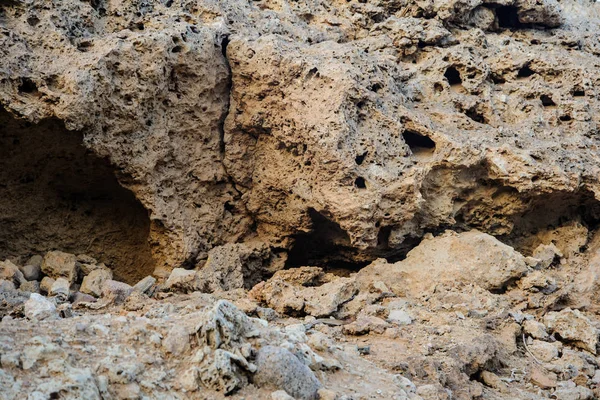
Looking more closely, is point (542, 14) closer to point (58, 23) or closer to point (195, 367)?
point (58, 23)

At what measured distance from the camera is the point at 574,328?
5102mm

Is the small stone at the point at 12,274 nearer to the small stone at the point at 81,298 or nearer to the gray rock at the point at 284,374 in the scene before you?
the small stone at the point at 81,298

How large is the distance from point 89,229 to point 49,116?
143 centimetres

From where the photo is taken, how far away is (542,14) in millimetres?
7785

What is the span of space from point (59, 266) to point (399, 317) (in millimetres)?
2887

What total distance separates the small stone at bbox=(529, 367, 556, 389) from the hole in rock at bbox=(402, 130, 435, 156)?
91.6 inches

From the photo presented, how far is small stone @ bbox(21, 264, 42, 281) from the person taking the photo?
215 inches

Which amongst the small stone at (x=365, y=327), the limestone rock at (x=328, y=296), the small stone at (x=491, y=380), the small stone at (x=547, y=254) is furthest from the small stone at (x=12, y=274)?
the small stone at (x=547, y=254)

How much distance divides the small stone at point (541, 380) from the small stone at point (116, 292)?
9.50 ft

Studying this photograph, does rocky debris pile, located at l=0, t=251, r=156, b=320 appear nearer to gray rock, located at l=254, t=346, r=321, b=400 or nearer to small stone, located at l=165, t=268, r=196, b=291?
small stone, located at l=165, t=268, r=196, b=291

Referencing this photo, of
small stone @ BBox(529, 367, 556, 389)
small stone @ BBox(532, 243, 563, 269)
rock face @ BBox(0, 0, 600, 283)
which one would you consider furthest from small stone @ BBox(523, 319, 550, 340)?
rock face @ BBox(0, 0, 600, 283)

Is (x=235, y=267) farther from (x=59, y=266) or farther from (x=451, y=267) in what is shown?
(x=451, y=267)

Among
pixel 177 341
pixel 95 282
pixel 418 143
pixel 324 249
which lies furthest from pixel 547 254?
pixel 177 341

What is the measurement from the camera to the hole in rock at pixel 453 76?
22.3 feet
